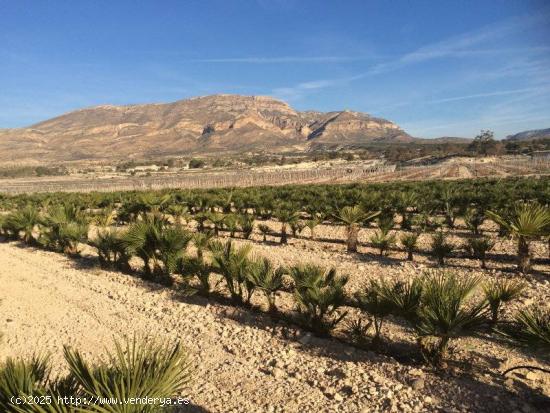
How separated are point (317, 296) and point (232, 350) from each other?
143 centimetres

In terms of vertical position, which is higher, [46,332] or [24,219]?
[24,219]

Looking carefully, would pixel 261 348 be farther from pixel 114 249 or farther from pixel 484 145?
pixel 484 145

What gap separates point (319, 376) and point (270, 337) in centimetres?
129

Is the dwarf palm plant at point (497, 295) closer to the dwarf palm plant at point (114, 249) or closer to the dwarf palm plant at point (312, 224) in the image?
the dwarf palm plant at point (114, 249)

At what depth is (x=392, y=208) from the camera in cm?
1836

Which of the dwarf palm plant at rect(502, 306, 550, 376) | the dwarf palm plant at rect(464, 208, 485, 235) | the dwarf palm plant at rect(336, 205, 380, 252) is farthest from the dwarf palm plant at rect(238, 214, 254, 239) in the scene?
the dwarf palm plant at rect(502, 306, 550, 376)

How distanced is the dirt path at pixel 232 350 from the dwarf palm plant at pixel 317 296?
27 centimetres

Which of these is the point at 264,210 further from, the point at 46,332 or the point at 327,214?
the point at 46,332

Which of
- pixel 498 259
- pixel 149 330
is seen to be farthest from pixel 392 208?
pixel 149 330

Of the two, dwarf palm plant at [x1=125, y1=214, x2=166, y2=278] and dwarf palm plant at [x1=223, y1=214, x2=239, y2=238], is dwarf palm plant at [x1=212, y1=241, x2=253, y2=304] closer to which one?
dwarf palm plant at [x1=125, y1=214, x2=166, y2=278]

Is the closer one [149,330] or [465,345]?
[465,345]

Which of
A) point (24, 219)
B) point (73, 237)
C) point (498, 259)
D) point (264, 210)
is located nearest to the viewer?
point (498, 259)

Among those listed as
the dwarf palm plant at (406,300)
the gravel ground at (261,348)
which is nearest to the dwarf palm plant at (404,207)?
the gravel ground at (261,348)

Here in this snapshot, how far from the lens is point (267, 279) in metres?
6.54
